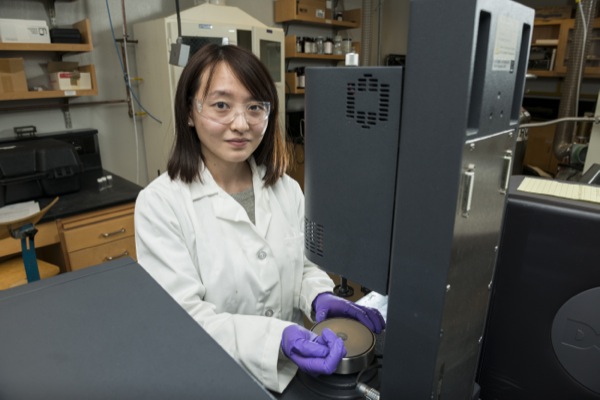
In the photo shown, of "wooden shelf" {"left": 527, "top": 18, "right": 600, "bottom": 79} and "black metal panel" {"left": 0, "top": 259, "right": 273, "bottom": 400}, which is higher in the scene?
"wooden shelf" {"left": 527, "top": 18, "right": 600, "bottom": 79}

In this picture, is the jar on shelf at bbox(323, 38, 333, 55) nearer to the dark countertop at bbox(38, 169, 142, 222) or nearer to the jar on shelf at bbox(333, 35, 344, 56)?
the jar on shelf at bbox(333, 35, 344, 56)

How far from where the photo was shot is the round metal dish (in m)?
0.70

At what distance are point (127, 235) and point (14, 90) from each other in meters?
0.98

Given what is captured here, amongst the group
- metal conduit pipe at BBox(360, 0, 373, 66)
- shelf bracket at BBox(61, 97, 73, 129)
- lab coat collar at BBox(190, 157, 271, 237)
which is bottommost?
→ lab coat collar at BBox(190, 157, 271, 237)

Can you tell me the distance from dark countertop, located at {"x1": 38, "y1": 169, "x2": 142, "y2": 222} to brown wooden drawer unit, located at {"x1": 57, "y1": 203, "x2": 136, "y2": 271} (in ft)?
0.13

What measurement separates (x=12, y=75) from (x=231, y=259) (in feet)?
6.23

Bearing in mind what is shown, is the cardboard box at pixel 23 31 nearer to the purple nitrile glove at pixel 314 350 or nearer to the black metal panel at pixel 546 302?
the purple nitrile glove at pixel 314 350

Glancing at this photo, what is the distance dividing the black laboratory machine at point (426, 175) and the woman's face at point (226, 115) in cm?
46

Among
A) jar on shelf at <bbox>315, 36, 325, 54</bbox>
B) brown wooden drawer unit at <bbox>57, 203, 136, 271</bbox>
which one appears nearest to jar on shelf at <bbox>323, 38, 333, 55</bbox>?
jar on shelf at <bbox>315, 36, 325, 54</bbox>

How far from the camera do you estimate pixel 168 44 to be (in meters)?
2.38

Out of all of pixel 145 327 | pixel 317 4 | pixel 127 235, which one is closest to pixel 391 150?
pixel 145 327

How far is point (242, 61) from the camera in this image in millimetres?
1057

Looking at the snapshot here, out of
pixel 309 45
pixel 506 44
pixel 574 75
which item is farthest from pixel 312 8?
pixel 506 44

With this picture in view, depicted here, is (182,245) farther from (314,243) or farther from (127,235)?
(127,235)
